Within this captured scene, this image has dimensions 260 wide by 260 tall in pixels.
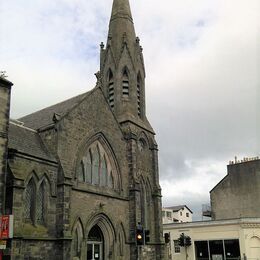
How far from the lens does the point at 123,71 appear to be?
3412cm

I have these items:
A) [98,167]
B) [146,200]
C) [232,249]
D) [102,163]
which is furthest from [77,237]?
[232,249]

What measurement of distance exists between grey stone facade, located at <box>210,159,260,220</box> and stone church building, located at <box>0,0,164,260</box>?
14.8m

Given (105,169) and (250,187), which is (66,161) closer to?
(105,169)

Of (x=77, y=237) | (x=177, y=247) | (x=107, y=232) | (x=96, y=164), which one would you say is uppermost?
(x=96, y=164)

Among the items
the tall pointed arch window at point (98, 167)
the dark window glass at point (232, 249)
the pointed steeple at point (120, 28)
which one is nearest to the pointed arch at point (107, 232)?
the tall pointed arch window at point (98, 167)

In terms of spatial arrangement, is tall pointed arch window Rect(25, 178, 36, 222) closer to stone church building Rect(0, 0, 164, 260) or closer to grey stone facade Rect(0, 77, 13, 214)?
stone church building Rect(0, 0, 164, 260)

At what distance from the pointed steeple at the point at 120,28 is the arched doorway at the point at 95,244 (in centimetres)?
1539

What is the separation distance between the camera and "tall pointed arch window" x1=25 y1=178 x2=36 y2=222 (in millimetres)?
21094

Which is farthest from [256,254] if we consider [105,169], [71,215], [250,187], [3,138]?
[3,138]

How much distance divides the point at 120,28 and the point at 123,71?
15.4 ft

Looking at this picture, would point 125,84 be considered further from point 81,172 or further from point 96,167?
point 81,172

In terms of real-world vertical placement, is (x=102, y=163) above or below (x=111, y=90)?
below

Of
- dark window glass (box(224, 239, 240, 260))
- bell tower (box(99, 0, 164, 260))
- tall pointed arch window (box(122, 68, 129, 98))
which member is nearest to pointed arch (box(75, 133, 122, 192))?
bell tower (box(99, 0, 164, 260))

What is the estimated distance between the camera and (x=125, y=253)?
26.9m
